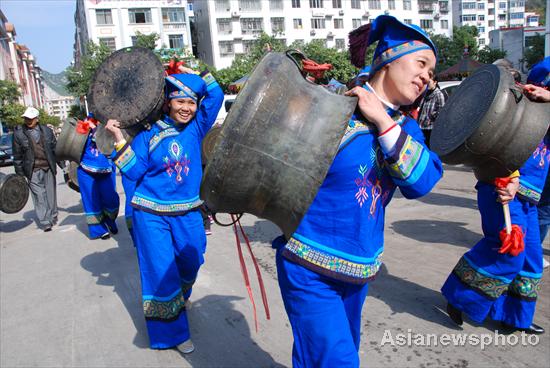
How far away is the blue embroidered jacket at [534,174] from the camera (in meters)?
3.06

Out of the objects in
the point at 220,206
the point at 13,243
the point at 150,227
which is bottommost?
the point at 13,243

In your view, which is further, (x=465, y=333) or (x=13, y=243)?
(x=13, y=243)

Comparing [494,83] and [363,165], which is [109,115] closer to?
[363,165]

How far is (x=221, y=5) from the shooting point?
149ft

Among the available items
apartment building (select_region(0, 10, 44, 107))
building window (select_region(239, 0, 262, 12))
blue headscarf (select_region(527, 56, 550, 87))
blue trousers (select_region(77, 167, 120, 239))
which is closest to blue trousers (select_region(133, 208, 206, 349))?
blue headscarf (select_region(527, 56, 550, 87))

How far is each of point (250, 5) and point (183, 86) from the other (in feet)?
152

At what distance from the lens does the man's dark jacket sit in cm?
765

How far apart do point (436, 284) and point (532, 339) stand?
1035mm

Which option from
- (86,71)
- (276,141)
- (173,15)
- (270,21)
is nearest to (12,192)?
(276,141)

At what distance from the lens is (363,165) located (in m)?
1.81

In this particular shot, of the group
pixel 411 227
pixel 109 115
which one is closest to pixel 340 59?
pixel 411 227

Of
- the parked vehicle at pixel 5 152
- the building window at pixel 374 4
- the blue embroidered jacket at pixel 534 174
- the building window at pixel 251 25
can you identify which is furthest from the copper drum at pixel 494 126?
the building window at pixel 374 4

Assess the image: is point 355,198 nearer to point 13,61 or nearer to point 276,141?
point 276,141

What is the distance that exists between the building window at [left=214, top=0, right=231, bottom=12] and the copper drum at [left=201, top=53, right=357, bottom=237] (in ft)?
155
